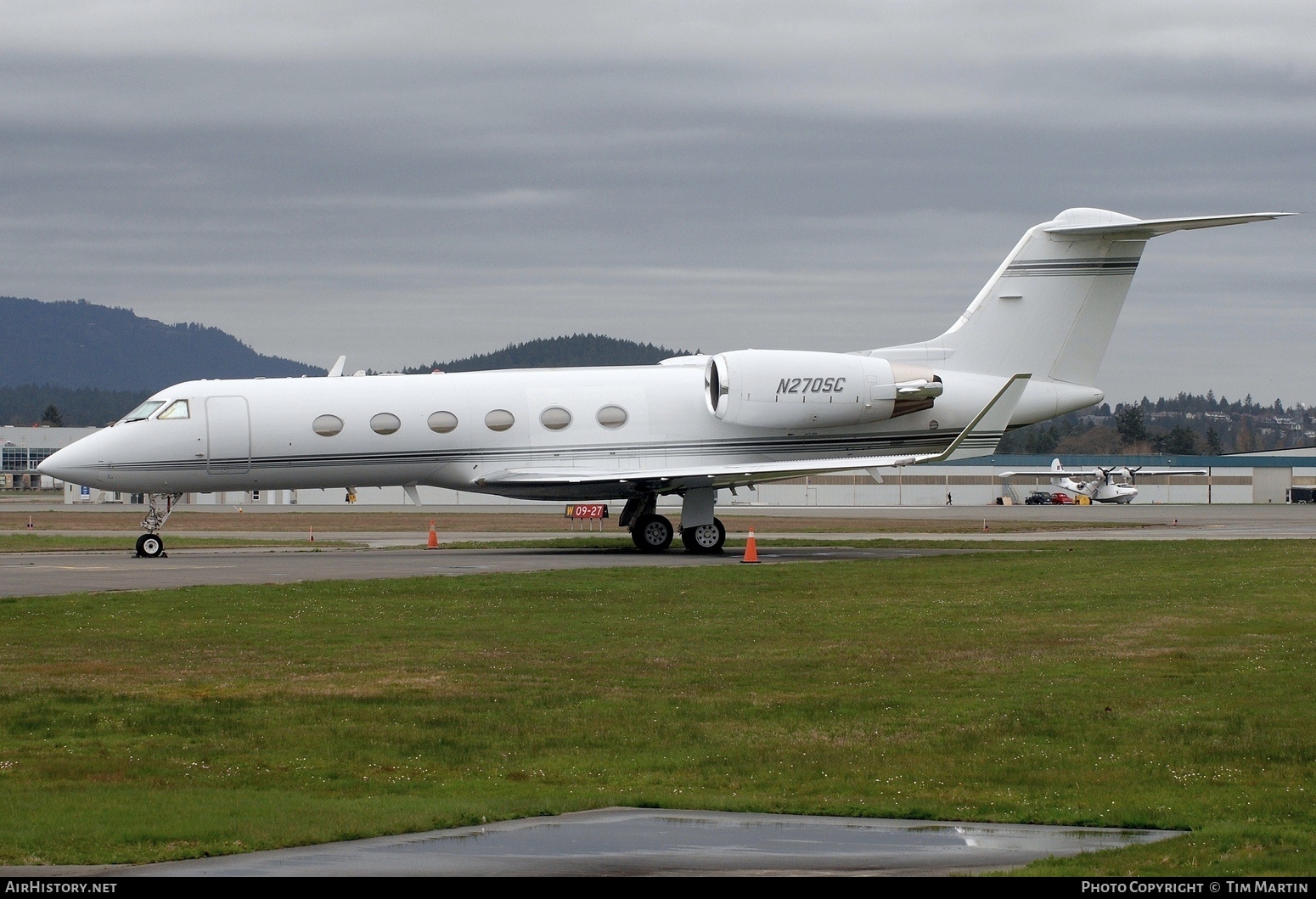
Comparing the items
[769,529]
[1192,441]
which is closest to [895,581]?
[769,529]

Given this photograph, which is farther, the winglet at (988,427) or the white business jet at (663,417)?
the white business jet at (663,417)

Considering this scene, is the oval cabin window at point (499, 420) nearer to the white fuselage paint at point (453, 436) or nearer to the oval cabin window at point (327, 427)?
the white fuselage paint at point (453, 436)

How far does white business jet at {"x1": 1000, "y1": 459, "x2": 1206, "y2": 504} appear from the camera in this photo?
92438 mm

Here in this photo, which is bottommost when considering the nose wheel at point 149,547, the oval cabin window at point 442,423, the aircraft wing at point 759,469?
the nose wheel at point 149,547

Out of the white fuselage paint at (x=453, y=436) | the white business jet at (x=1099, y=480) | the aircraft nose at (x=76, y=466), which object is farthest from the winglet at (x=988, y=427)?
the white business jet at (x=1099, y=480)

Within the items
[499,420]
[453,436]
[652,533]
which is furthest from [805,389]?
[453,436]

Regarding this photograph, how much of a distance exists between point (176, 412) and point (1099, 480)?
74208mm

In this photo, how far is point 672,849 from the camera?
7.59 metres

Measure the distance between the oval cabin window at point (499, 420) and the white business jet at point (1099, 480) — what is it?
6896cm

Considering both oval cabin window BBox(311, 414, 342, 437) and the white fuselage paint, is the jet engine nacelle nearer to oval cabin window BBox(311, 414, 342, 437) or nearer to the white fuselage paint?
the white fuselage paint

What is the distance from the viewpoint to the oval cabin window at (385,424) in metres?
30.0

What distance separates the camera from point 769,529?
48094mm

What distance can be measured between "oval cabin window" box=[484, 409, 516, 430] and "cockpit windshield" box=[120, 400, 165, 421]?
6738mm

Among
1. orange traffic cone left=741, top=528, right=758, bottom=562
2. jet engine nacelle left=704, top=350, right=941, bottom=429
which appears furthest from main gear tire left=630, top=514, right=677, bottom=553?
orange traffic cone left=741, top=528, right=758, bottom=562
